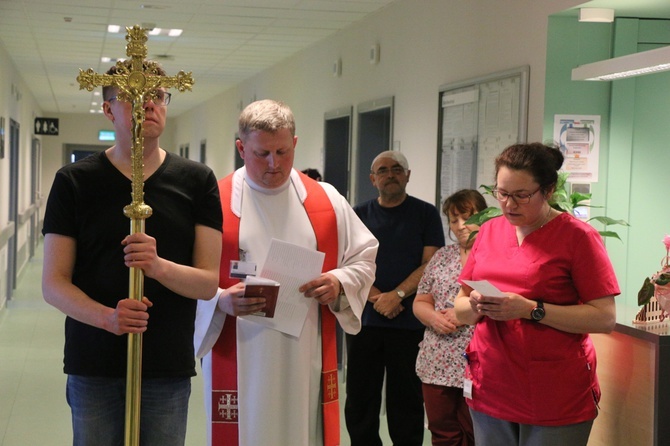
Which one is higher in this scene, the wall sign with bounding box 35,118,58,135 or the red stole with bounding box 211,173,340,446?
the wall sign with bounding box 35,118,58,135

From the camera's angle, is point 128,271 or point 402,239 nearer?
point 128,271

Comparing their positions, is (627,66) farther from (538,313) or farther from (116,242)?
(116,242)

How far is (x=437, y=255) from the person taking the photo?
4.40m

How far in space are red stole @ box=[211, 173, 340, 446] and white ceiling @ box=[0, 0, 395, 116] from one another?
3.43m

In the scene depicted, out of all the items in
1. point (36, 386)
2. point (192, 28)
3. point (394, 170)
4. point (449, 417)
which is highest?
point (192, 28)

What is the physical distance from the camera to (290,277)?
118 inches

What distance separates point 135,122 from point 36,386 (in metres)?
5.06

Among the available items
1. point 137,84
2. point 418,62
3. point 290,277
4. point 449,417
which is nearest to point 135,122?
point 137,84

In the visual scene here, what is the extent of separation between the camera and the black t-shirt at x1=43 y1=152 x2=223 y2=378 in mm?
2316

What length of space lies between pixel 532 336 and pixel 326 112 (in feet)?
21.5

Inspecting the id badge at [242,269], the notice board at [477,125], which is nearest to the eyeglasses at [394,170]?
the notice board at [477,125]

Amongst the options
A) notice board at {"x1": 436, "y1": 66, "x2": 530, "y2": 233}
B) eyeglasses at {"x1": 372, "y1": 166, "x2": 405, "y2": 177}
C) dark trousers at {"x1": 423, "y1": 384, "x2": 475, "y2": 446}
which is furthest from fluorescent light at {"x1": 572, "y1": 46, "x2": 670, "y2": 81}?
dark trousers at {"x1": 423, "y1": 384, "x2": 475, "y2": 446}

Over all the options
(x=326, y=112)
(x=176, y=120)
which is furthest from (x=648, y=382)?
(x=176, y=120)

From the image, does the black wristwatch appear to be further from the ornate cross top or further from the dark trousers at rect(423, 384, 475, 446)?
A: the dark trousers at rect(423, 384, 475, 446)
